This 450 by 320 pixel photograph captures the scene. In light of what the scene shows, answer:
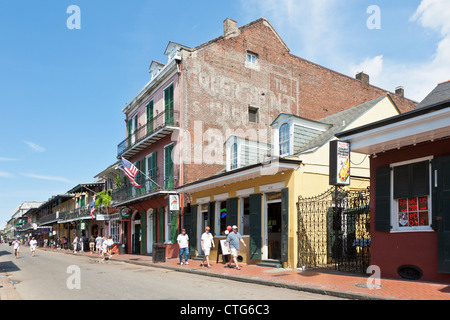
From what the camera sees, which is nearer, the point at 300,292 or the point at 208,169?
the point at 300,292

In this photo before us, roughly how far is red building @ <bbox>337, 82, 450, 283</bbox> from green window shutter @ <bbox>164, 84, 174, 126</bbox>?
1399 cm

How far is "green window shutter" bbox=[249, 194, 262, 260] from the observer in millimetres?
15580

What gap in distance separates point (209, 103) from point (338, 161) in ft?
45.0

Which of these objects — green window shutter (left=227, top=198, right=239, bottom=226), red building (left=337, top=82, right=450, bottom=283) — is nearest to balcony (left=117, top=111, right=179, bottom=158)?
green window shutter (left=227, top=198, right=239, bottom=226)

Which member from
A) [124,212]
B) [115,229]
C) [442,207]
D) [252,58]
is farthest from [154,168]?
[442,207]

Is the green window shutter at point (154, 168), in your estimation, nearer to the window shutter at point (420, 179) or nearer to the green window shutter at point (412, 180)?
the green window shutter at point (412, 180)

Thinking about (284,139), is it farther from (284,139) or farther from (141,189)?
(141,189)

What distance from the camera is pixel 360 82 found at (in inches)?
1179

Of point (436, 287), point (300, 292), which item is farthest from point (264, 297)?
point (436, 287)

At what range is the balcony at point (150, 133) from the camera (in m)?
23.0

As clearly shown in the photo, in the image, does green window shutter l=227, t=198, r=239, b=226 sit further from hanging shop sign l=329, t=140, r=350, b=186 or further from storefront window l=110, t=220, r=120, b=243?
storefront window l=110, t=220, r=120, b=243

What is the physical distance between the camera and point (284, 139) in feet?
56.8

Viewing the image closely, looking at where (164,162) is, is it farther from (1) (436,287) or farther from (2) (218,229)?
(1) (436,287)

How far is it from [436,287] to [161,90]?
794 inches
